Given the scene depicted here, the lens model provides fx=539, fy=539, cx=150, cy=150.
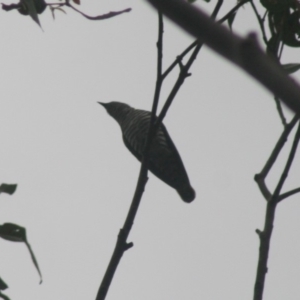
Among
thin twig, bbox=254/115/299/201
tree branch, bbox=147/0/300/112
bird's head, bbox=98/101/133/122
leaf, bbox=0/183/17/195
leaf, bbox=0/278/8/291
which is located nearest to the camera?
tree branch, bbox=147/0/300/112

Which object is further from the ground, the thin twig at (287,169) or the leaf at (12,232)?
the thin twig at (287,169)

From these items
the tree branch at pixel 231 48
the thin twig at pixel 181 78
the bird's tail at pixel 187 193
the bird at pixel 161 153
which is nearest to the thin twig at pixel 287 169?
the thin twig at pixel 181 78

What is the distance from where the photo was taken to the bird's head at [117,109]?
23.1ft

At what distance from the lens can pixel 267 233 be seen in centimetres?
177

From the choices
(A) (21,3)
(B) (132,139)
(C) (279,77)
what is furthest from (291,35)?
(B) (132,139)

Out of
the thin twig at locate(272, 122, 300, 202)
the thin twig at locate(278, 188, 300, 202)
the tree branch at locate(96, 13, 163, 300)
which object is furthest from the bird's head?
the thin twig at locate(272, 122, 300, 202)

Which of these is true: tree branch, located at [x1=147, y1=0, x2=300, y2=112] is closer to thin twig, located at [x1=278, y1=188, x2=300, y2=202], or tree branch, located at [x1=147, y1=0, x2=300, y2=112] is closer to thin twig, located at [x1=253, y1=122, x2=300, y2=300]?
thin twig, located at [x1=253, y1=122, x2=300, y2=300]

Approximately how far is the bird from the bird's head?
1.30 ft

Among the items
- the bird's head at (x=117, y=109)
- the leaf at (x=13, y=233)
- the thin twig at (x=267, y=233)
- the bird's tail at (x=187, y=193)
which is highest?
the bird's head at (x=117, y=109)

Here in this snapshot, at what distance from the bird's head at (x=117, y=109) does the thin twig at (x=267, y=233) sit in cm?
514

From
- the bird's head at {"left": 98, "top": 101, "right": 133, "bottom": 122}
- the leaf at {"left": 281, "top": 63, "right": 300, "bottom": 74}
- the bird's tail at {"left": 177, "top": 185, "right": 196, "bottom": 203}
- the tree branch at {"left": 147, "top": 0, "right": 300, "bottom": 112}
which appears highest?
the bird's head at {"left": 98, "top": 101, "right": 133, "bottom": 122}

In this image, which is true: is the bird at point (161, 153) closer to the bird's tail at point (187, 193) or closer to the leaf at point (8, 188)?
the bird's tail at point (187, 193)

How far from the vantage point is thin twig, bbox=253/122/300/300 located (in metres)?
1.64

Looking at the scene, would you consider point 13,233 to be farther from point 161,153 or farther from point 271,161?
point 161,153
